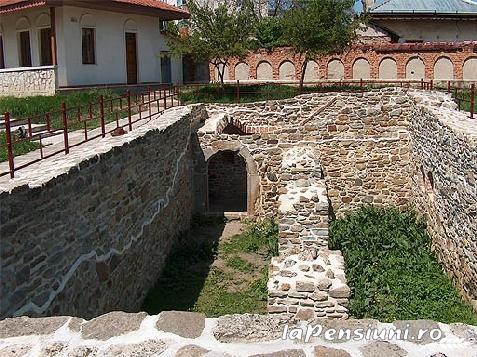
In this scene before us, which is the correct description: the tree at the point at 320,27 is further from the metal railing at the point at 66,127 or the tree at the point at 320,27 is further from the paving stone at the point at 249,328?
the paving stone at the point at 249,328

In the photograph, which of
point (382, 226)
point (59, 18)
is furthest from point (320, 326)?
point (59, 18)

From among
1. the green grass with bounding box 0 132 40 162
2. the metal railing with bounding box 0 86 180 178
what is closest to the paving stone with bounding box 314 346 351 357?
the metal railing with bounding box 0 86 180 178

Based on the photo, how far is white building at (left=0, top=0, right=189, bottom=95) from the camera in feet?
56.2

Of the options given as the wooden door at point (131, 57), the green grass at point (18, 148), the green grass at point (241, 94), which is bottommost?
the green grass at point (18, 148)

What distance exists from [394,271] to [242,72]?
15.3m

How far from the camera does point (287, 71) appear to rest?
2344 cm

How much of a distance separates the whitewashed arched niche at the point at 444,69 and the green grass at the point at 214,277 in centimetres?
1284

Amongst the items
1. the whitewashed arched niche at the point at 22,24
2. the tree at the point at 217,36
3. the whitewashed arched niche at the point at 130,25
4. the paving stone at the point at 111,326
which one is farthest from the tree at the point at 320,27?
the paving stone at the point at 111,326

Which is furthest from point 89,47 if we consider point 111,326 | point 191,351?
point 191,351

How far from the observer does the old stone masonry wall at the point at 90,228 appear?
4996 mm

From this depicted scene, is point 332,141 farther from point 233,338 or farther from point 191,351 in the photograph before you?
point 191,351

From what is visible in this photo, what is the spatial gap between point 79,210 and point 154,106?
9438 mm

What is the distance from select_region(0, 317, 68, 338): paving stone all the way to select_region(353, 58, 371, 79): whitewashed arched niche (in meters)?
21.1

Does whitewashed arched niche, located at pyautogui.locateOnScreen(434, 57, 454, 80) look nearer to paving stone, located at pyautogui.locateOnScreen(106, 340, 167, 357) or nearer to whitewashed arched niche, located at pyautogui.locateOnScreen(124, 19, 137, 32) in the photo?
whitewashed arched niche, located at pyautogui.locateOnScreen(124, 19, 137, 32)
